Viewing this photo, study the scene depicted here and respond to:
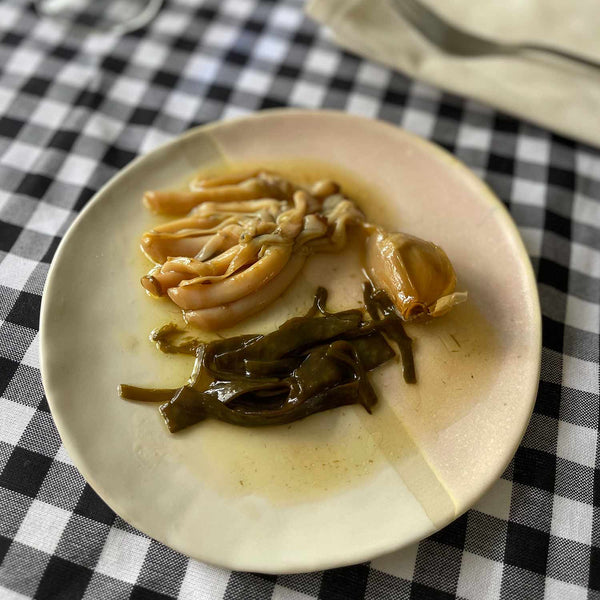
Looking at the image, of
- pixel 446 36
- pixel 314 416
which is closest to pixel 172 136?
pixel 446 36

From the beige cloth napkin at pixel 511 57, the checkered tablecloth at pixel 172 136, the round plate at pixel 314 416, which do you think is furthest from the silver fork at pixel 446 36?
the round plate at pixel 314 416

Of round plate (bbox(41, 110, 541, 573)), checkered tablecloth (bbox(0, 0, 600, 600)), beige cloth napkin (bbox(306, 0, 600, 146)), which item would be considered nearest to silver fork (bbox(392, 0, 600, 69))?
beige cloth napkin (bbox(306, 0, 600, 146))

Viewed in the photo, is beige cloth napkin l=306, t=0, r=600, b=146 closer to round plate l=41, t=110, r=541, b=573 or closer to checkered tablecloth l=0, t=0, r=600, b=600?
checkered tablecloth l=0, t=0, r=600, b=600

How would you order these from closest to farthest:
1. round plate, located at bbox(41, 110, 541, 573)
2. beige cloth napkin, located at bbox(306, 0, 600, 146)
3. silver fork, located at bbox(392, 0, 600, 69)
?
1. round plate, located at bbox(41, 110, 541, 573)
2. beige cloth napkin, located at bbox(306, 0, 600, 146)
3. silver fork, located at bbox(392, 0, 600, 69)

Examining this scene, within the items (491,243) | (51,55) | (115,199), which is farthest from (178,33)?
(491,243)

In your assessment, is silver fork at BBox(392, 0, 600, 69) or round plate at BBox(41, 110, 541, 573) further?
silver fork at BBox(392, 0, 600, 69)

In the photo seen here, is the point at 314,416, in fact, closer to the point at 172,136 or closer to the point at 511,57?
the point at 172,136

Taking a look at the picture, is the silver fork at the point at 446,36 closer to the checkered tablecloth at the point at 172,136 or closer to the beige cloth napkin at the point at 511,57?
the beige cloth napkin at the point at 511,57
